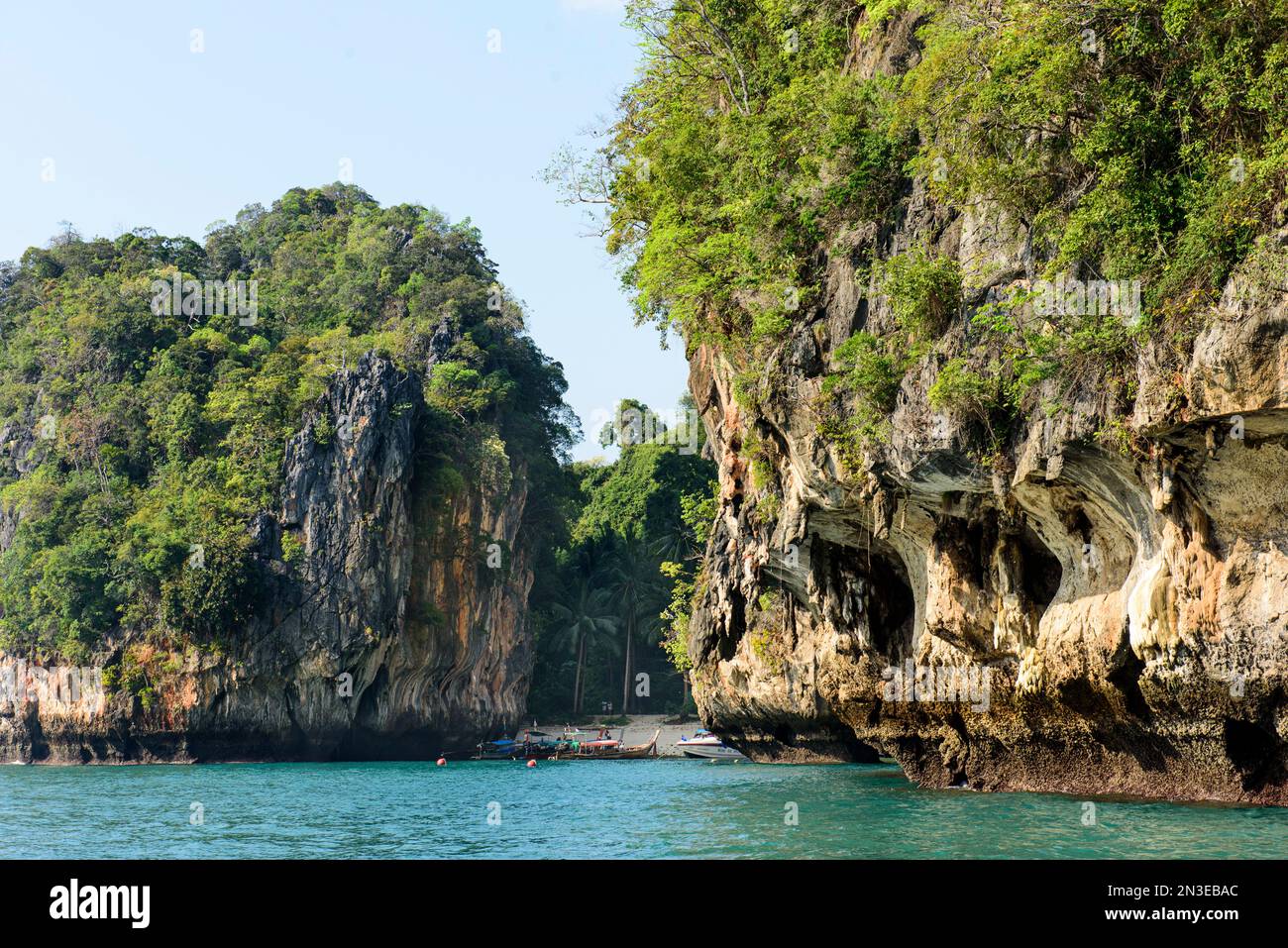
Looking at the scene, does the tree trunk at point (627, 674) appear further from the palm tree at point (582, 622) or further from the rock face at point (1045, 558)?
the rock face at point (1045, 558)

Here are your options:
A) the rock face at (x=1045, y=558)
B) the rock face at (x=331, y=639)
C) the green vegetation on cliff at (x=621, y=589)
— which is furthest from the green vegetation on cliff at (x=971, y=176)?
the green vegetation on cliff at (x=621, y=589)

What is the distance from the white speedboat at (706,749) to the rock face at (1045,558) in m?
19.2

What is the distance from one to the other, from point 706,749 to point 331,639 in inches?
538

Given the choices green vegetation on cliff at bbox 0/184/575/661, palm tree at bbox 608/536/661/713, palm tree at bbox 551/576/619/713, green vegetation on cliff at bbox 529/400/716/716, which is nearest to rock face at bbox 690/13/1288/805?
green vegetation on cliff at bbox 0/184/575/661

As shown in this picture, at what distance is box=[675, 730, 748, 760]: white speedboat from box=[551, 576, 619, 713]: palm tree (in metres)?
12.7

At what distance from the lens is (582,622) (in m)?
59.7

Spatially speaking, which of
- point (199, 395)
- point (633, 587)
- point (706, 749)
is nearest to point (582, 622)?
point (633, 587)

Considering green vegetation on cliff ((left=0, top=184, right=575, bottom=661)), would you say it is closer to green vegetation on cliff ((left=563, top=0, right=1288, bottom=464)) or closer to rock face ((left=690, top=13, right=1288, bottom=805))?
rock face ((left=690, top=13, right=1288, bottom=805))

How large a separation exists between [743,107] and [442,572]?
29.7m

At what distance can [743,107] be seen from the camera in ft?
A: 75.0

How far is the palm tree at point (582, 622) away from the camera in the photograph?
59.6 meters
